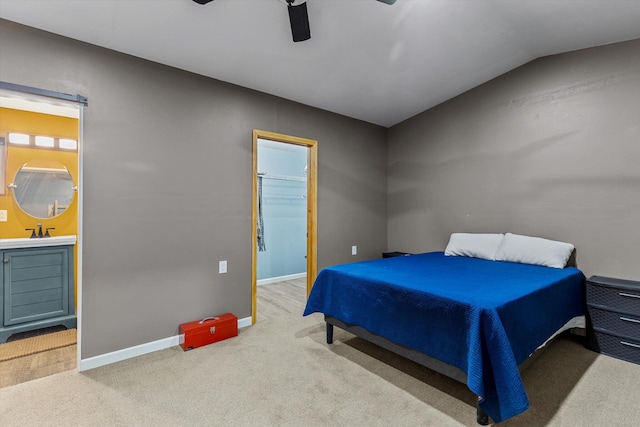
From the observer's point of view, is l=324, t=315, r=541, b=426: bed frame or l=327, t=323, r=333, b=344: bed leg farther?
l=327, t=323, r=333, b=344: bed leg

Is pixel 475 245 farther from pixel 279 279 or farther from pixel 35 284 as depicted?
pixel 35 284

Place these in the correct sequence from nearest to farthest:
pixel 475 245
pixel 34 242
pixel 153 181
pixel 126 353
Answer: pixel 126 353, pixel 153 181, pixel 34 242, pixel 475 245

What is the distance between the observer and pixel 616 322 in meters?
2.58

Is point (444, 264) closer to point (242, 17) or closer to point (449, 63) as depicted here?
point (449, 63)

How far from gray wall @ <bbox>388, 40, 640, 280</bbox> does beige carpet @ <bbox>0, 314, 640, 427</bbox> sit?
1165 mm

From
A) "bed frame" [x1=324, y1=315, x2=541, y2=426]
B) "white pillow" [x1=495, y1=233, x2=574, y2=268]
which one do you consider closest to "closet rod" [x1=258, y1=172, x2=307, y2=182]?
"bed frame" [x1=324, y1=315, x2=541, y2=426]

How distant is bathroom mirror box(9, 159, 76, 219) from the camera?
126 inches

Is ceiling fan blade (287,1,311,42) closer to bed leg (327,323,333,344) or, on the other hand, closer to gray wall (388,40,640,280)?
bed leg (327,323,333,344)

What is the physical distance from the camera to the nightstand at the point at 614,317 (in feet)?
8.18

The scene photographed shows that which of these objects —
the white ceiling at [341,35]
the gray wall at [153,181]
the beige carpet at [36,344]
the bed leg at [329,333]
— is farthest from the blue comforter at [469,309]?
the beige carpet at [36,344]

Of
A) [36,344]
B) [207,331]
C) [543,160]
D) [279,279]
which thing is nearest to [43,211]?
[36,344]

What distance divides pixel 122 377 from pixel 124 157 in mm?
1661

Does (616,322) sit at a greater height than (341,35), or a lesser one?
lesser

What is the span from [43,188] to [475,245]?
470 cm
